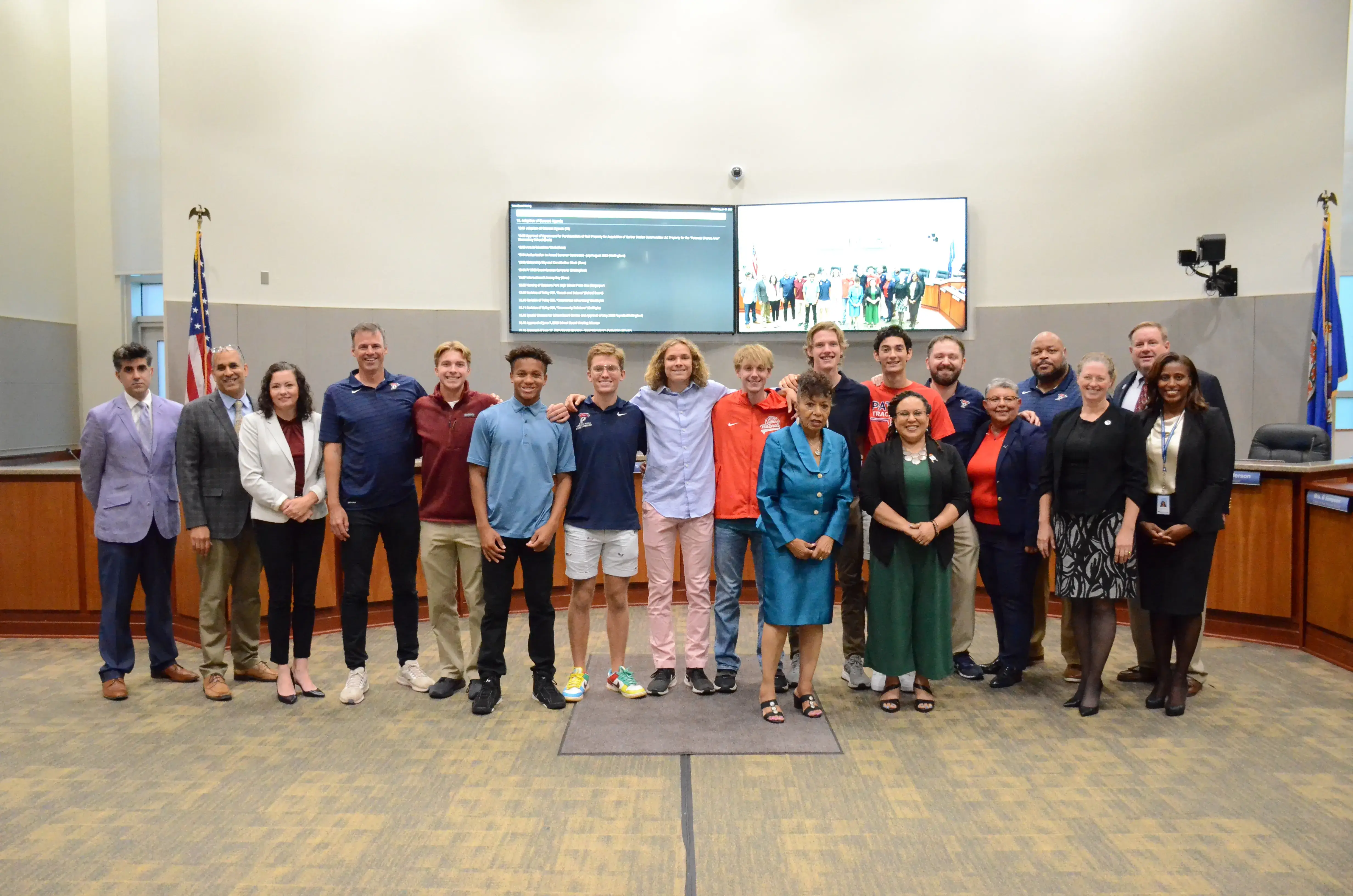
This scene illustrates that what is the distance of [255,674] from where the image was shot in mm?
4371

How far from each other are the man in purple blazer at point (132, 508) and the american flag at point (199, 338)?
2.84 m

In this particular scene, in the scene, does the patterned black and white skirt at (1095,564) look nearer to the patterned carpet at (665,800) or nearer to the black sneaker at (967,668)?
the patterned carpet at (665,800)

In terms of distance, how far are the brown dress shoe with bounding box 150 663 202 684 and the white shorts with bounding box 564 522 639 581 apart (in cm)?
210

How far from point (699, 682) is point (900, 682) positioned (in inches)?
37.3

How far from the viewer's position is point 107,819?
111 inches

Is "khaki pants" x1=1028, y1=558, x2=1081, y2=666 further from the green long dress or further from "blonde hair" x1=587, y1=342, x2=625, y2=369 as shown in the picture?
"blonde hair" x1=587, y1=342, x2=625, y2=369

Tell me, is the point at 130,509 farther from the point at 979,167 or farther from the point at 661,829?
the point at 979,167

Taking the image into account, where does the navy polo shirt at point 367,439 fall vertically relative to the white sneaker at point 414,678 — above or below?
above

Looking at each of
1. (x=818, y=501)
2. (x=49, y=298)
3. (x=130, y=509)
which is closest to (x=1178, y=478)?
(x=818, y=501)

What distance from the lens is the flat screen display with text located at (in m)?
7.56

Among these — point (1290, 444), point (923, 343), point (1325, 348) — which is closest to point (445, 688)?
point (923, 343)

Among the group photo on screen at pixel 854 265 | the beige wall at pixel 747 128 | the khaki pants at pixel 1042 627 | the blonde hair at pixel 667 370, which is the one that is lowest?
the khaki pants at pixel 1042 627

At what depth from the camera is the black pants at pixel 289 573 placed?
4035 mm

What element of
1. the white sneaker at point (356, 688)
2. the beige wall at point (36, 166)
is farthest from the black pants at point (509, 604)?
the beige wall at point (36, 166)
